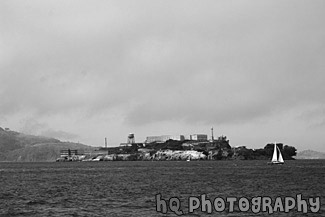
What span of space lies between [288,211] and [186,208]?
43.8 ft

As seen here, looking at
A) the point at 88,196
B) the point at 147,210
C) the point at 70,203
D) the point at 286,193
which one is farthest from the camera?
the point at 286,193

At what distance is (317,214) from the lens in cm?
7081

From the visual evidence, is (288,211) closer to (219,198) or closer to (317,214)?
(317,214)

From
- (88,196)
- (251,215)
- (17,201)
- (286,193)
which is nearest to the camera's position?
(251,215)

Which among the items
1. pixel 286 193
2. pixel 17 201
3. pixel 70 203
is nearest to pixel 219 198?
pixel 286 193

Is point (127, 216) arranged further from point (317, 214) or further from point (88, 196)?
point (88, 196)

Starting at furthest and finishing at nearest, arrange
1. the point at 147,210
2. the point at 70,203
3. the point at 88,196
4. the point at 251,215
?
the point at 88,196 < the point at 70,203 < the point at 147,210 < the point at 251,215

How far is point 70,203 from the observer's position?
8594 centimetres

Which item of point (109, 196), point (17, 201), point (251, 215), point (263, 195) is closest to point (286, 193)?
point (263, 195)

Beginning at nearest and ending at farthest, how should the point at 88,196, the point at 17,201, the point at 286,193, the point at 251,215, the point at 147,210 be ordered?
the point at 251,215, the point at 147,210, the point at 17,201, the point at 88,196, the point at 286,193

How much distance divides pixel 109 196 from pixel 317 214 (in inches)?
1531

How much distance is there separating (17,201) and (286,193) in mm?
48388

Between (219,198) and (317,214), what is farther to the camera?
(219,198)

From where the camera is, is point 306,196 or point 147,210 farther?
point 306,196
